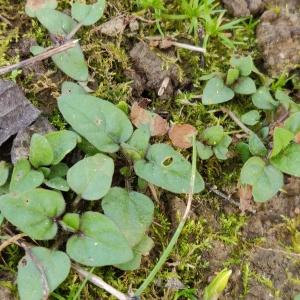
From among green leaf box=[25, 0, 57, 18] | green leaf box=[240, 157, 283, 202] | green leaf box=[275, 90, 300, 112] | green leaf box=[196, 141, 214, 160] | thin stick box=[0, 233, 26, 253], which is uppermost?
green leaf box=[25, 0, 57, 18]

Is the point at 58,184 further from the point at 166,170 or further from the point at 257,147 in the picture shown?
the point at 257,147

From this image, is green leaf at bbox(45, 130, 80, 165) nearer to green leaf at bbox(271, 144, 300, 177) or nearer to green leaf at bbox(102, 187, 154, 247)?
green leaf at bbox(102, 187, 154, 247)

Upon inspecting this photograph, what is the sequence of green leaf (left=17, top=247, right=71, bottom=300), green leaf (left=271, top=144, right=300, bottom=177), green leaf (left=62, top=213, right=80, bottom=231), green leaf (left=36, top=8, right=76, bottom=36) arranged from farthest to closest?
1. green leaf (left=36, top=8, right=76, bottom=36)
2. green leaf (left=271, top=144, right=300, bottom=177)
3. green leaf (left=62, top=213, right=80, bottom=231)
4. green leaf (left=17, top=247, right=71, bottom=300)


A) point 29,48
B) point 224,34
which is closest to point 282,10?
point 224,34

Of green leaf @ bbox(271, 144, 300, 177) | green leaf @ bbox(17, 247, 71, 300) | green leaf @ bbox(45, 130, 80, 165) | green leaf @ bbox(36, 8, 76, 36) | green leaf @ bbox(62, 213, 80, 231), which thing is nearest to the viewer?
green leaf @ bbox(17, 247, 71, 300)

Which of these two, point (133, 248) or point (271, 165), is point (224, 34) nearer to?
point (271, 165)

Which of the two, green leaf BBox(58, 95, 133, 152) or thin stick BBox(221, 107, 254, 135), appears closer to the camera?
green leaf BBox(58, 95, 133, 152)

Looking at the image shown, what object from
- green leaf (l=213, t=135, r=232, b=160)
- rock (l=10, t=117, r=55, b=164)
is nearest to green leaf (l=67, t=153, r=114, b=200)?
rock (l=10, t=117, r=55, b=164)

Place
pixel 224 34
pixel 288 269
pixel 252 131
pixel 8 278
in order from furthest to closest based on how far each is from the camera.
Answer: pixel 224 34, pixel 252 131, pixel 288 269, pixel 8 278
